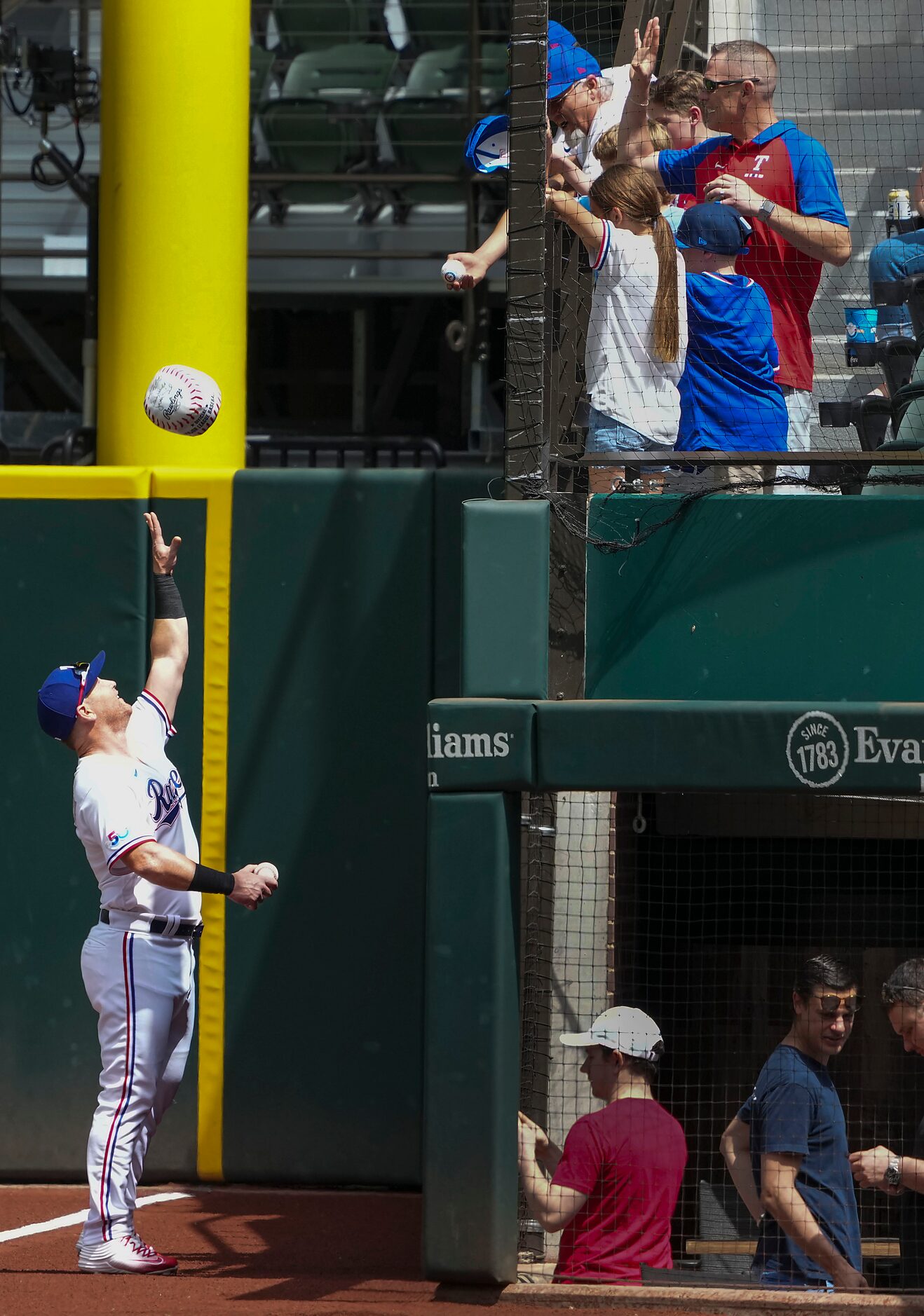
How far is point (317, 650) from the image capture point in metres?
6.74

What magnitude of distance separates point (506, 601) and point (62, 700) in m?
1.45

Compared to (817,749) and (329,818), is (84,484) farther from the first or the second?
(817,749)

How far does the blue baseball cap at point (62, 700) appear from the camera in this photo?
550 centimetres

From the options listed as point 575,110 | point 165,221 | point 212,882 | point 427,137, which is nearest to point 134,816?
point 212,882

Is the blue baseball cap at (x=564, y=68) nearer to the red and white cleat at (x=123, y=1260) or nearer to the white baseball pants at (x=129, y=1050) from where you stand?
the white baseball pants at (x=129, y=1050)

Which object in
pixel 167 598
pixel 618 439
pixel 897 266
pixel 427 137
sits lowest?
pixel 167 598

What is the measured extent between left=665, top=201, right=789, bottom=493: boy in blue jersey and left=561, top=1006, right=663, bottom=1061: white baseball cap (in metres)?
1.66

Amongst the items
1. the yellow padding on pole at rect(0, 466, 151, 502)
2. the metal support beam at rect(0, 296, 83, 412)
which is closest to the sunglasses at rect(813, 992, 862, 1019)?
the yellow padding on pole at rect(0, 466, 151, 502)

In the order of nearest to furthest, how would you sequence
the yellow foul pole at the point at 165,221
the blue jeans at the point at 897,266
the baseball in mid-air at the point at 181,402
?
the blue jeans at the point at 897,266 → the baseball in mid-air at the point at 181,402 → the yellow foul pole at the point at 165,221

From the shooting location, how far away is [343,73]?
47.1 ft

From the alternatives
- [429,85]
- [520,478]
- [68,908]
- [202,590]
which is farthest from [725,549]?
[429,85]

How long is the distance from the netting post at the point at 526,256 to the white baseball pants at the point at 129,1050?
1867 millimetres

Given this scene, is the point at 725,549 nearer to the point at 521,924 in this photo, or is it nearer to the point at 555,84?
the point at 521,924

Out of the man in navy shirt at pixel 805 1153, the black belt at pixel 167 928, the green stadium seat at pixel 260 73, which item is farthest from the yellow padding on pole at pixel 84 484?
the green stadium seat at pixel 260 73
